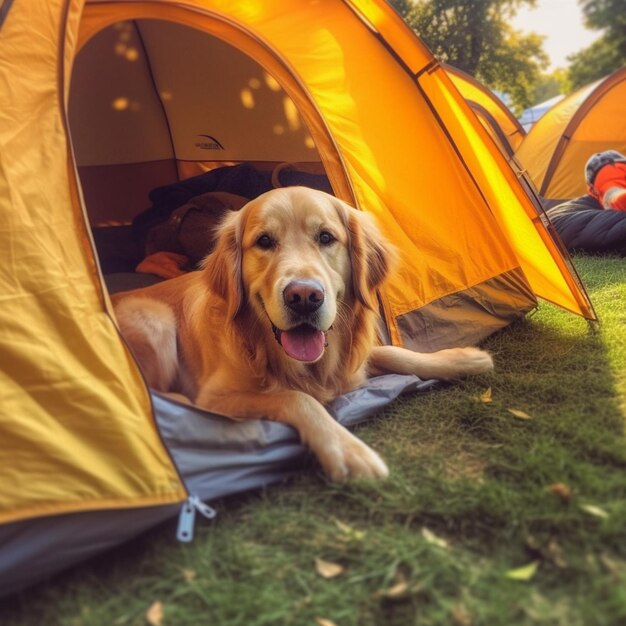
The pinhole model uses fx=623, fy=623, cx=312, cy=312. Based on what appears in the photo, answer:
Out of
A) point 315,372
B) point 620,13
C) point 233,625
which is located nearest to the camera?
point 233,625

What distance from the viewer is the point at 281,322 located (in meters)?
2.31

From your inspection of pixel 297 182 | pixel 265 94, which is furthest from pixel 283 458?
pixel 265 94

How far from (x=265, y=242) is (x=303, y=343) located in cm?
48

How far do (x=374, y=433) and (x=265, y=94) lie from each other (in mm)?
3210

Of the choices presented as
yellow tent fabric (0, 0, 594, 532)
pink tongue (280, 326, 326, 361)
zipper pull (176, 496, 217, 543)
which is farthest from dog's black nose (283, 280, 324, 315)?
zipper pull (176, 496, 217, 543)

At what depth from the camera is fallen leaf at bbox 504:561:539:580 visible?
1447 mm

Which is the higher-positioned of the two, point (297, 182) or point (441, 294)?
point (297, 182)

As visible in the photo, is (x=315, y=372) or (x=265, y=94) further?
(x=265, y=94)

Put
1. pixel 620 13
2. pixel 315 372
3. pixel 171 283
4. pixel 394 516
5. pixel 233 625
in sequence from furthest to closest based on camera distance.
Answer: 1. pixel 620 13
2. pixel 171 283
3. pixel 315 372
4. pixel 394 516
5. pixel 233 625

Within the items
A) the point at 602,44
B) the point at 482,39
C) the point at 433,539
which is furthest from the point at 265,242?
the point at 482,39

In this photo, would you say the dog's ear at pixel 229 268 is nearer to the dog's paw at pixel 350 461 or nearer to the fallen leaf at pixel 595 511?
the dog's paw at pixel 350 461

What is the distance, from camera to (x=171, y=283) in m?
3.26

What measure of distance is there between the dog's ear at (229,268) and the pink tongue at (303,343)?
33 cm

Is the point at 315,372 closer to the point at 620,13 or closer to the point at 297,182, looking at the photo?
the point at 297,182
